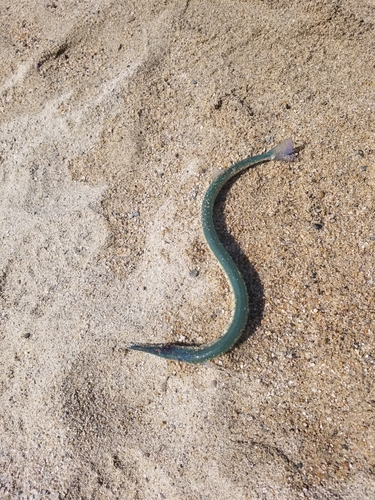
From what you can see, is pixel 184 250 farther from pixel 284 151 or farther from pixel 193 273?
pixel 284 151

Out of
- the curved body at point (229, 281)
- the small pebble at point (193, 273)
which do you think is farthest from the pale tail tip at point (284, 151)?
the small pebble at point (193, 273)

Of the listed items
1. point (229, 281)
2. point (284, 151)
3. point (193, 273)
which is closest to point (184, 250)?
point (193, 273)

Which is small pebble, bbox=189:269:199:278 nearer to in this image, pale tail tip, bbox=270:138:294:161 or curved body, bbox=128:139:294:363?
curved body, bbox=128:139:294:363

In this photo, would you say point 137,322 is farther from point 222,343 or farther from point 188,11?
point 188,11

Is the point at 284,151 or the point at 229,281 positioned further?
the point at 284,151

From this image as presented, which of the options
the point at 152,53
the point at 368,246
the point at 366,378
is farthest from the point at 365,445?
the point at 152,53

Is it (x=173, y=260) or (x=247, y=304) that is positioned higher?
(x=173, y=260)
